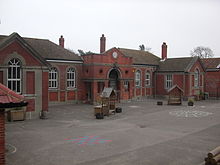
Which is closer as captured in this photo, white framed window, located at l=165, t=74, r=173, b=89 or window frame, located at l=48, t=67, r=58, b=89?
window frame, located at l=48, t=67, r=58, b=89

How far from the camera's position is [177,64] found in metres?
35.3

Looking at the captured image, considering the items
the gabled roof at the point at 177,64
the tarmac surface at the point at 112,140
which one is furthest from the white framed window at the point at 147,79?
the tarmac surface at the point at 112,140

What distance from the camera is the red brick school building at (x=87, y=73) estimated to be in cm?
1823

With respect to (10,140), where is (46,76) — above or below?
above

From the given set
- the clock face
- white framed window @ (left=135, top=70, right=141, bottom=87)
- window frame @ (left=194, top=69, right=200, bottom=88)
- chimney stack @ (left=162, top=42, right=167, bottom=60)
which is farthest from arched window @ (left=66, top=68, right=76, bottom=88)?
window frame @ (left=194, top=69, right=200, bottom=88)

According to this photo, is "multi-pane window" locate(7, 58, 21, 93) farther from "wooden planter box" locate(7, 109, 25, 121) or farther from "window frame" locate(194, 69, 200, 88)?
"window frame" locate(194, 69, 200, 88)

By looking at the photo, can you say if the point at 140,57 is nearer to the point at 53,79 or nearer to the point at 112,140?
the point at 53,79

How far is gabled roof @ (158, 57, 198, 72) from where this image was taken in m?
33.8

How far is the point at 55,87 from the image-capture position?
87.1 feet

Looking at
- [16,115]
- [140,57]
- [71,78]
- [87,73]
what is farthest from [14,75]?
[140,57]

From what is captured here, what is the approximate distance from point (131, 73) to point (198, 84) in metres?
11.9

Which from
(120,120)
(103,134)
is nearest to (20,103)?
(103,134)

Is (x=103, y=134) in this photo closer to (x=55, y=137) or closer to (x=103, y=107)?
(x=55, y=137)

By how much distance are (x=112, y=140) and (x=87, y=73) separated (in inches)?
649
